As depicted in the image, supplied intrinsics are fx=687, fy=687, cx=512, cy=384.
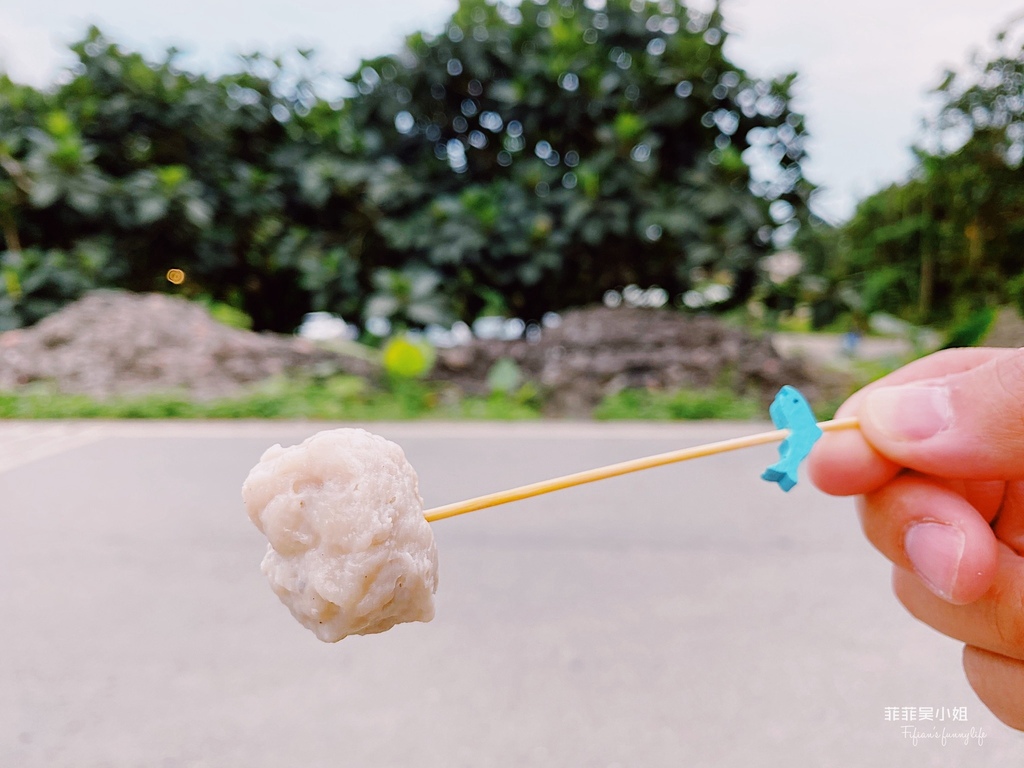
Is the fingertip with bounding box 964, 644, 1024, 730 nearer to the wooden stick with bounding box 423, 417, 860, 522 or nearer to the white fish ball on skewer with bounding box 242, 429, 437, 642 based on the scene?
the wooden stick with bounding box 423, 417, 860, 522

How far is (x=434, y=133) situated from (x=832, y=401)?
2.45 meters

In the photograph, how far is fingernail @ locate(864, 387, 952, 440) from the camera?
1.91 feet

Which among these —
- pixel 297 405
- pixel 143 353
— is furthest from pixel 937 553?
pixel 143 353

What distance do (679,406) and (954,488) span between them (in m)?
2.13

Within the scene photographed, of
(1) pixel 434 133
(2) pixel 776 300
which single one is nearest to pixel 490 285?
(1) pixel 434 133

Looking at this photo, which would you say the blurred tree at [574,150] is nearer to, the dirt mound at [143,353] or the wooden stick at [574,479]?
the dirt mound at [143,353]

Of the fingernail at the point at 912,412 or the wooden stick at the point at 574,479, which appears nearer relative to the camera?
the wooden stick at the point at 574,479

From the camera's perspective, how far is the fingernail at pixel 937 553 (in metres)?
0.57

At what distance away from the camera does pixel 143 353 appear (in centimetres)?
307

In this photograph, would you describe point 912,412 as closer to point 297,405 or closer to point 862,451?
point 862,451

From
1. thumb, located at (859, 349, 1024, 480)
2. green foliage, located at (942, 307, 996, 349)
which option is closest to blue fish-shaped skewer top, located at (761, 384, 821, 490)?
thumb, located at (859, 349, 1024, 480)

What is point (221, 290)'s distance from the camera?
14.1ft

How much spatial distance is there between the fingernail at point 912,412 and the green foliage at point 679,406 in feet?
6.89

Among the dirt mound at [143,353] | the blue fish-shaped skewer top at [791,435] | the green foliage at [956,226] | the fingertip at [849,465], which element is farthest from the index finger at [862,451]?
the dirt mound at [143,353]
